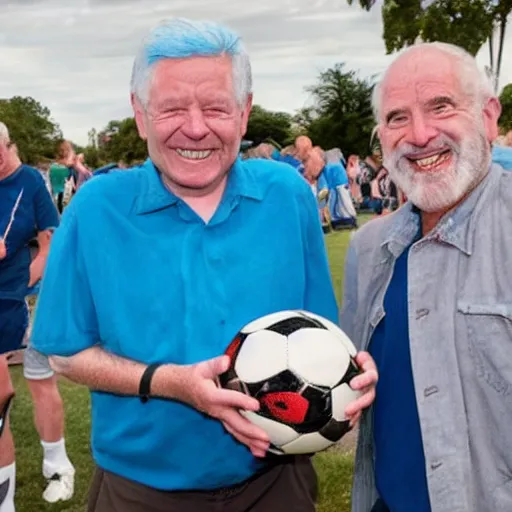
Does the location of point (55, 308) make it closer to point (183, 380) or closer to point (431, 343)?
point (183, 380)

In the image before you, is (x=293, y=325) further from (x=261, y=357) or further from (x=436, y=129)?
(x=436, y=129)

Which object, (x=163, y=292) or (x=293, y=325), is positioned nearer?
(x=293, y=325)

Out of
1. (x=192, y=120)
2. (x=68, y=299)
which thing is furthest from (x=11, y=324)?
(x=192, y=120)

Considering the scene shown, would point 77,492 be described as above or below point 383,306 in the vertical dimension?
below

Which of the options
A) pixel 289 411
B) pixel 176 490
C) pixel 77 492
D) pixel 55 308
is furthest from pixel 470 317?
pixel 77 492

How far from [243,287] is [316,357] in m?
0.36

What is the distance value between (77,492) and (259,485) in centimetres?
300

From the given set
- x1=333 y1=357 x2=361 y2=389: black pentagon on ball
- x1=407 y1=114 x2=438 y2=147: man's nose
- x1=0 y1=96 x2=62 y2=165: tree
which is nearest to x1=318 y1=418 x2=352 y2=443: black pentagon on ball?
x1=333 y1=357 x2=361 y2=389: black pentagon on ball

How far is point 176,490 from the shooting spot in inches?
102

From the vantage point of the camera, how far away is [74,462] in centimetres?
584

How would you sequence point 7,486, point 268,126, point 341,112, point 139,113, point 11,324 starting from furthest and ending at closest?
point 268,126, point 341,112, point 11,324, point 7,486, point 139,113

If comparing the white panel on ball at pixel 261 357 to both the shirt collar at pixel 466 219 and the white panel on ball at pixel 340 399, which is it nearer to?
the white panel on ball at pixel 340 399

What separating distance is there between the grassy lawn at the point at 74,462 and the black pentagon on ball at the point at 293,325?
278cm

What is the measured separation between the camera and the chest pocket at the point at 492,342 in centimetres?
228
